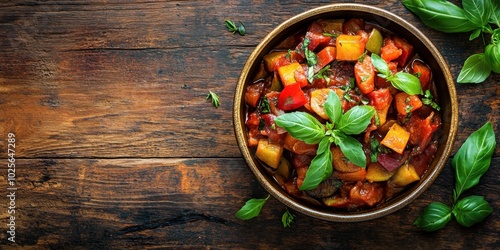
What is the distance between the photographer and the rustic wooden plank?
2.80 meters

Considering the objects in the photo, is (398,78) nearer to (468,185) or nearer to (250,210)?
(468,185)

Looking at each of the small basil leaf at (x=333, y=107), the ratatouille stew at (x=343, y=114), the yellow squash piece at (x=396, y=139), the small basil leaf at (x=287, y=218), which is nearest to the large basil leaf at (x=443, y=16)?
the ratatouille stew at (x=343, y=114)

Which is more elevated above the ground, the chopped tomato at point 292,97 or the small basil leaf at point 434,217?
the chopped tomato at point 292,97

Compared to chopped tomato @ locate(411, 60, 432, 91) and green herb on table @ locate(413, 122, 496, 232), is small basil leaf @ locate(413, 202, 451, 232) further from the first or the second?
chopped tomato @ locate(411, 60, 432, 91)

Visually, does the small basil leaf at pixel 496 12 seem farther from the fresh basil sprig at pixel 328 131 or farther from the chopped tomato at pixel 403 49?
the fresh basil sprig at pixel 328 131

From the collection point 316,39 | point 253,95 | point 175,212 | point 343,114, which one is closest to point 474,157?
point 343,114

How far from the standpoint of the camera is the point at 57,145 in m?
2.94

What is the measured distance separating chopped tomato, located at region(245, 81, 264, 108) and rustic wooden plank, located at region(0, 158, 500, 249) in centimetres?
41

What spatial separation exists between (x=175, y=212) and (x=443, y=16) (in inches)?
60.3

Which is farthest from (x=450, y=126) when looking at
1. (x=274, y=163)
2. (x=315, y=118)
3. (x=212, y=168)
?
(x=212, y=168)

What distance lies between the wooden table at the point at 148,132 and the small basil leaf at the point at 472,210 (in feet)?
0.34

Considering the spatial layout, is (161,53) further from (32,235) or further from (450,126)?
(450,126)

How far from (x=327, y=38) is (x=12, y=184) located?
1735 millimetres

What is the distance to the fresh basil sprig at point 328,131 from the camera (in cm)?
218
